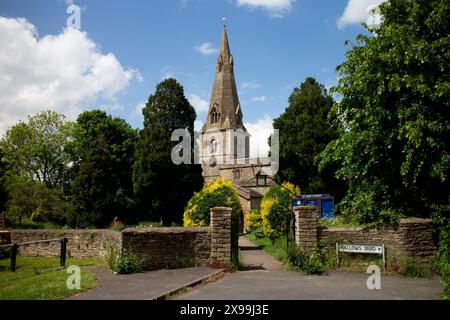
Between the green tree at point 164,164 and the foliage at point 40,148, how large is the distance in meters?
13.8

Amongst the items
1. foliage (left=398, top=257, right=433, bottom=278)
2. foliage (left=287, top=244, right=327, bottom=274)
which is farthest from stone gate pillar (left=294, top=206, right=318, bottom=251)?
foliage (left=398, top=257, right=433, bottom=278)

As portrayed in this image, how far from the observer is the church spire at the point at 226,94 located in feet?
201

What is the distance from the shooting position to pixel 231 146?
204ft

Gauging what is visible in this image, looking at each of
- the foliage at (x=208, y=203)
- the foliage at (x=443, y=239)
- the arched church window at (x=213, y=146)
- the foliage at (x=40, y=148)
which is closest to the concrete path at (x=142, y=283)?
the foliage at (x=443, y=239)

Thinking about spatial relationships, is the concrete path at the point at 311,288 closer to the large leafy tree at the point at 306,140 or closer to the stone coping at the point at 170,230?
the stone coping at the point at 170,230

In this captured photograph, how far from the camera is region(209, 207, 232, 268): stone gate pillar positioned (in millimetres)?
11391

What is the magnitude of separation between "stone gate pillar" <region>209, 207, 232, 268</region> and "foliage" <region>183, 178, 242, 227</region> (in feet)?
20.4

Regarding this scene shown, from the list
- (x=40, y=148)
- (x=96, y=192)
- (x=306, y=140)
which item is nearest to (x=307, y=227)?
(x=306, y=140)

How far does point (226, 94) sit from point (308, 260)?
52.7 meters

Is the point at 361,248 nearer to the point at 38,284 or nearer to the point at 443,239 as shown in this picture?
the point at 443,239
